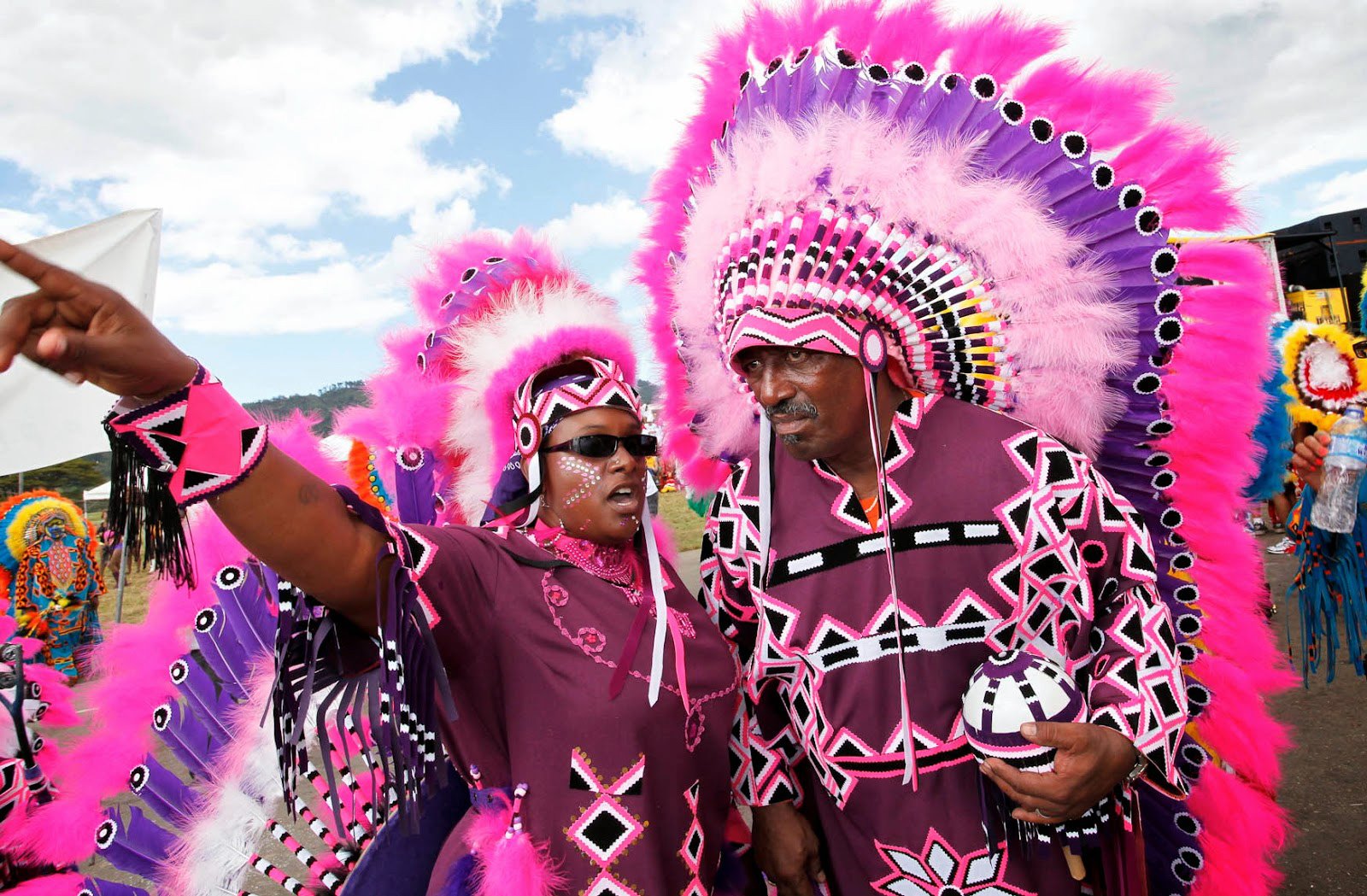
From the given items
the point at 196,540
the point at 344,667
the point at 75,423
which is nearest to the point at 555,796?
the point at 344,667

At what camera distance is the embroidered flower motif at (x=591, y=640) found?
1.81m

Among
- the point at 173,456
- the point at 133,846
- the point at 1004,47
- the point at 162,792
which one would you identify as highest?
the point at 1004,47

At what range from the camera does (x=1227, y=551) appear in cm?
223

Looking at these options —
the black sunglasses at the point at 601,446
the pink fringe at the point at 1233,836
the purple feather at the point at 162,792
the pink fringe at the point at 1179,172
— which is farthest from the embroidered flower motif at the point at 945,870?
the purple feather at the point at 162,792

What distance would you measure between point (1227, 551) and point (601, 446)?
176cm

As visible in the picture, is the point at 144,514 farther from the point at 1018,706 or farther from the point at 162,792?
the point at 1018,706

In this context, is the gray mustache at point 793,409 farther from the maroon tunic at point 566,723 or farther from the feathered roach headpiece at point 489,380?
the maroon tunic at point 566,723

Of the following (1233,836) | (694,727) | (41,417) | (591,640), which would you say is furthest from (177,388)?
(41,417)

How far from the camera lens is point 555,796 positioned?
1.74m

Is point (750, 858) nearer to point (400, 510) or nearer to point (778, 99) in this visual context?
point (400, 510)

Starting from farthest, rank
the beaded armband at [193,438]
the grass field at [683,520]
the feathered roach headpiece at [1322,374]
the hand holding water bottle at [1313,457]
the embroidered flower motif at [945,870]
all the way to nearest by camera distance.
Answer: the grass field at [683,520]
the feathered roach headpiece at [1322,374]
the hand holding water bottle at [1313,457]
the embroidered flower motif at [945,870]
the beaded armband at [193,438]

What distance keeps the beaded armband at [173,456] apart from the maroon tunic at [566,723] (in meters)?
0.48

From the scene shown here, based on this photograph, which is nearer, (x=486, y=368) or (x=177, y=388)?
(x=177, y=388)

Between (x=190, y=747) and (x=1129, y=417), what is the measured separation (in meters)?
2.50
